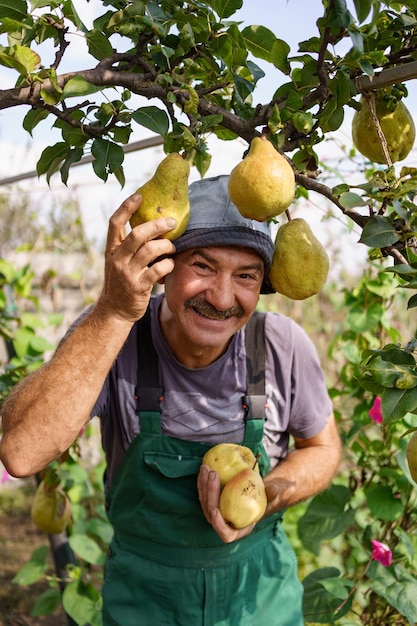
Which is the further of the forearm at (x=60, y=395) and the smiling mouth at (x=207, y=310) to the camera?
the smiling mouth at (x=207, y=310)

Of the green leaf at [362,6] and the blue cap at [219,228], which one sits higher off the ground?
the green leaf at [362,6]

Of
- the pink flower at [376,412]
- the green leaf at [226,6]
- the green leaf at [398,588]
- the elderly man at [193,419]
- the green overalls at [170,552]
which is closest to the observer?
the green leaf at [226,6]

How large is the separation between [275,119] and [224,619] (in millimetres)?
1343

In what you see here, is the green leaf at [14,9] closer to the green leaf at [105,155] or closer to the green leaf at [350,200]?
the green leaf at [105,155]

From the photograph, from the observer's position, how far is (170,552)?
189cm

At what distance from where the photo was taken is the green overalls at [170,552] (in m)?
1.87

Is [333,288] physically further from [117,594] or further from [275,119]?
[275,119]

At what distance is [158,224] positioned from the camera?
130 centimetres

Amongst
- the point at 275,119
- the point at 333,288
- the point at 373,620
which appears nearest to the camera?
the point at 275,119

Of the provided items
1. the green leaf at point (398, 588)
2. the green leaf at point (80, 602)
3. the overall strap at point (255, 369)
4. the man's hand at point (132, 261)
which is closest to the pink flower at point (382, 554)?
the green leaf at point (398, 588)

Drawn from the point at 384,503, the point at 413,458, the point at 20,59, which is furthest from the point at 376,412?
the point at 20,59

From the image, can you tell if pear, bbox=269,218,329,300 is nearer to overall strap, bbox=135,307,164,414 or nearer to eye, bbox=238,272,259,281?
eye, bbox=238,272,259,281

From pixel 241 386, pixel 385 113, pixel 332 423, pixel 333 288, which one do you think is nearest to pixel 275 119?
pixel 385 113

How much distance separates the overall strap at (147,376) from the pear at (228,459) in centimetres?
20
